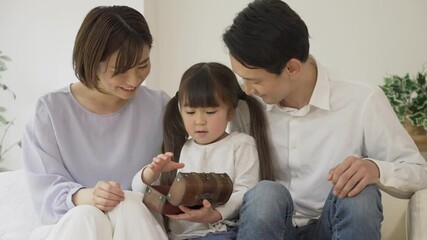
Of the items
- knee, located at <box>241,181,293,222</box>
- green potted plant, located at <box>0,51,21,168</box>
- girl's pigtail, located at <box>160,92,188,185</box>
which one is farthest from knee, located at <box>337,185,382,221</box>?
green potted plant, located at <box>0,51,21,168</box>

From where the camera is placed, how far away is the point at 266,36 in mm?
1242

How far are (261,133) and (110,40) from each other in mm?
473

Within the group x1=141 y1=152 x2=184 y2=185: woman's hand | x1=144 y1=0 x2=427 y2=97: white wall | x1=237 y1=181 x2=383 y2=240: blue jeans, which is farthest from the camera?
x1=144 y1=0 x2=427 y2=97: white wall

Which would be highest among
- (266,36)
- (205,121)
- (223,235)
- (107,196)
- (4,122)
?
(266,36)

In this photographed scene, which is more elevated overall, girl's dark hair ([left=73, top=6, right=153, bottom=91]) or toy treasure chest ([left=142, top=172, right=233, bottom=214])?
girl's dark hair ([left=73, top=6, right=153, bottom=91])

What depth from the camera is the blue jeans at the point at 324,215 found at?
3.62 ft

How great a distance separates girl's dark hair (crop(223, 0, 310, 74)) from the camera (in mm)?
1247

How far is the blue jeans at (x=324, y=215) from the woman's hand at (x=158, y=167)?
0.22 meters

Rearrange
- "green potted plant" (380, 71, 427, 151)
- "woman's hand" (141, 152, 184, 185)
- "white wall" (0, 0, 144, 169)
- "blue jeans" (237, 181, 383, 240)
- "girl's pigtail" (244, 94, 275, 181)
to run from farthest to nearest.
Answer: "white wall" (0, 0, 144, 169) → "green potted plant" (380, 71, 427, 151) → "girl's pigtail" (244, 94, 275, 181) → "woman's hand" (141, 152, 184, 185) → "blue jeans" (237, 181, 383, 240)

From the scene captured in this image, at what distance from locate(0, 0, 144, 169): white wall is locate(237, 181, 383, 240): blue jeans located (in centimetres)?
167

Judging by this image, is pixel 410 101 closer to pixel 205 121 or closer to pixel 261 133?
pixel 261 133

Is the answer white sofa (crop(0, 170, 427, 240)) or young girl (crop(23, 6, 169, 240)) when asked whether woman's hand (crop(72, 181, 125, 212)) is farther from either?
white sofa (crop(0, 170, 427, 240))

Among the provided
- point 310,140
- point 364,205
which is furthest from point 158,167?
point 364,205

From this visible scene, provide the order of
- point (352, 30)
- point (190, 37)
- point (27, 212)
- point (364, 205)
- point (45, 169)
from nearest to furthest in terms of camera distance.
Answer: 1. point (364, 205)
2. point (45, 169)
3. point (27, 212)
4. point (352, 30)
5. point (190, 37)
